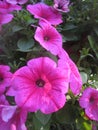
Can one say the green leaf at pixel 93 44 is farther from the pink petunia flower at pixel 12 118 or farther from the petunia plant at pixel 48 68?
the pink petunia flower at pixel 12 118

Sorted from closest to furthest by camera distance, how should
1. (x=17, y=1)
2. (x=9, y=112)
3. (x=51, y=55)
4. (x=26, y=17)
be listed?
(x=9, y=112), (x=51, y=55), (x=26, y=17), (x=17, y=1)

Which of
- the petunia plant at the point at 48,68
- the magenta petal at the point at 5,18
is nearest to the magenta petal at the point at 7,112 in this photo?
the petunia plant at the point at 48,68

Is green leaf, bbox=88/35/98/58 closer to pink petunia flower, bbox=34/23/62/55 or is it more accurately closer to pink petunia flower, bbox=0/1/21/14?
pink petunia flower, bbox=34/23/62/55

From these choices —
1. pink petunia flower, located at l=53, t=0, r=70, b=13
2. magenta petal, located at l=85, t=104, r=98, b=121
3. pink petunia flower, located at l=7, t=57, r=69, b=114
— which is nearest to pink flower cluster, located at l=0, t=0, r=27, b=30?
pink petunia flower, located at l=53, t=0, r=70, b=13

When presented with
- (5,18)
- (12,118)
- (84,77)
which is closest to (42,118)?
(12,118)

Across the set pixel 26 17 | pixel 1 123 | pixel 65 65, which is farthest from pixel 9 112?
pixel 26 17

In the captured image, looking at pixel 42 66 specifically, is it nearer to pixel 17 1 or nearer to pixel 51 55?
pixel 51 55

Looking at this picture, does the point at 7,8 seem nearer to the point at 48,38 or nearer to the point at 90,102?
the point at 48,38
